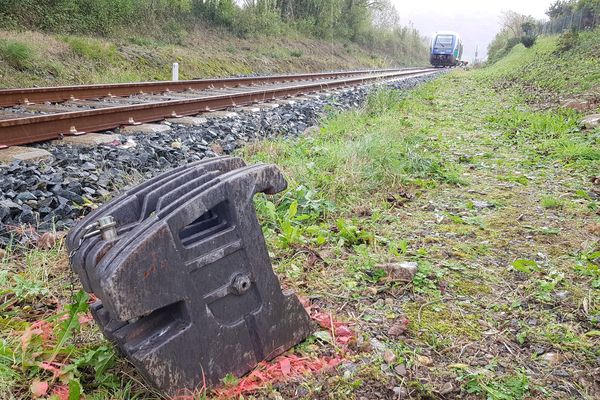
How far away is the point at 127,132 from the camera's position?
6312 mm

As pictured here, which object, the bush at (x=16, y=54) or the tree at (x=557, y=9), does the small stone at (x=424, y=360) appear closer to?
the bush at (x=16, y=54)

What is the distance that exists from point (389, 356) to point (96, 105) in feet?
24.4

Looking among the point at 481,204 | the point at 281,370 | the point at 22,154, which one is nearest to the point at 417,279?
the point at 281,370

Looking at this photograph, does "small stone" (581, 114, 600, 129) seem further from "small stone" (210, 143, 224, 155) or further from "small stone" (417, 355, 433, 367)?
"small stone" (417, 355, 433, 367)

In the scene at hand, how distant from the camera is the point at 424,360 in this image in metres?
2.11

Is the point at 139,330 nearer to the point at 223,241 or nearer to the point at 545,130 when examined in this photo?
the point at 223,241

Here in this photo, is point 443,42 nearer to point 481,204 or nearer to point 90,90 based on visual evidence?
point 90,90

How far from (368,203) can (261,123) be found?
379cm

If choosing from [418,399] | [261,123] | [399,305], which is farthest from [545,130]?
[418,399]

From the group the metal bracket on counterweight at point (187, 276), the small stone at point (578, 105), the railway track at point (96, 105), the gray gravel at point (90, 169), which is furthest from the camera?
the small stone at point (578, 105)

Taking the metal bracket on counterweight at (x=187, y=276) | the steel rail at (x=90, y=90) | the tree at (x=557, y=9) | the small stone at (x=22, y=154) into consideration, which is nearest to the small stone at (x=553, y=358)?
the metal bracket on counterweight at (x=187, y=276)

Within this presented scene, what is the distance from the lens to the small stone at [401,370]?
2.02 metres

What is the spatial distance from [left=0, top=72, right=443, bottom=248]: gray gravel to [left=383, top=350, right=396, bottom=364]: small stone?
2.35m

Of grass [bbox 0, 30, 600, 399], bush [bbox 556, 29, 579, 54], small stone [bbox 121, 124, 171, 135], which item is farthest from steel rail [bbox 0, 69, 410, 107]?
bush [bbox 556, 29, 579, 54]
